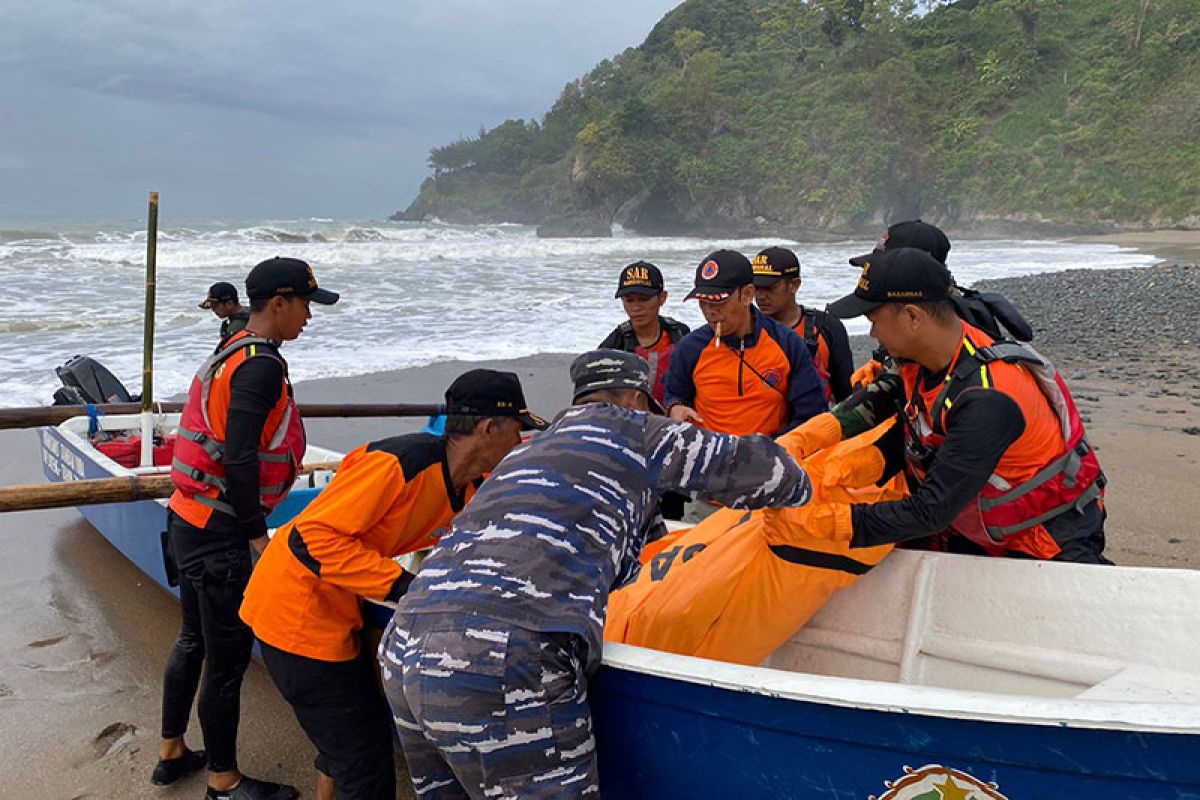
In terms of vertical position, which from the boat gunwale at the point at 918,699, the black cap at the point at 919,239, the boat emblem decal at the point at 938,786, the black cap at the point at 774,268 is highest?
the black cap at the point at 919,239

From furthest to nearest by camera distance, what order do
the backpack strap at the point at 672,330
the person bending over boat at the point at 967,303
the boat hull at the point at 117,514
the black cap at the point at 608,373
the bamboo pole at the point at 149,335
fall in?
the backpack strap at the point at 672,330
the boat hull at the point at 117,514
the bamboo pole at the point at 149,335
the person bending over boat at the point at 967,303
the black cap at the point at 608,373

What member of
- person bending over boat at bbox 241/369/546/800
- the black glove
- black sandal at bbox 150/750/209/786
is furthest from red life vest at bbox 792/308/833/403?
black sandal at bbox 150/750/209/786

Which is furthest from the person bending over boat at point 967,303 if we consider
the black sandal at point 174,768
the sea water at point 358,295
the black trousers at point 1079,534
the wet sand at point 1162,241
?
the wet sand at point 1162,241

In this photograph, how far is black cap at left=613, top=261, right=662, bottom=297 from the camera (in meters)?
4.44

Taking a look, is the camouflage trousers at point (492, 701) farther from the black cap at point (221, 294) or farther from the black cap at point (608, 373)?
the black cap at point (221, 294)

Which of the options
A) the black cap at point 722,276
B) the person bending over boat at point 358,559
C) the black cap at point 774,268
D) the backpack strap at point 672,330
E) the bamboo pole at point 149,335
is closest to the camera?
the person bending over boat at point 358,559

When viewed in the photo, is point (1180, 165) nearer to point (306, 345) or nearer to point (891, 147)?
point (891, 147)

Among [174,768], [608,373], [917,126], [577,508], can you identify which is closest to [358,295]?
[174,768]

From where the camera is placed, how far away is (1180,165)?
40812mm

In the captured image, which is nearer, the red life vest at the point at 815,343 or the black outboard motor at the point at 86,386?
the red life vest at the point at 815,343

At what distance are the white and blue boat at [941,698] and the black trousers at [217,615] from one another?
0.67 meters

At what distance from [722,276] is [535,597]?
7.04 ft

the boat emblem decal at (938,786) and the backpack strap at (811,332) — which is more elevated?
the backpack strap at (811,332)

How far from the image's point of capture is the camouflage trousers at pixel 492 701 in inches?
71.8
